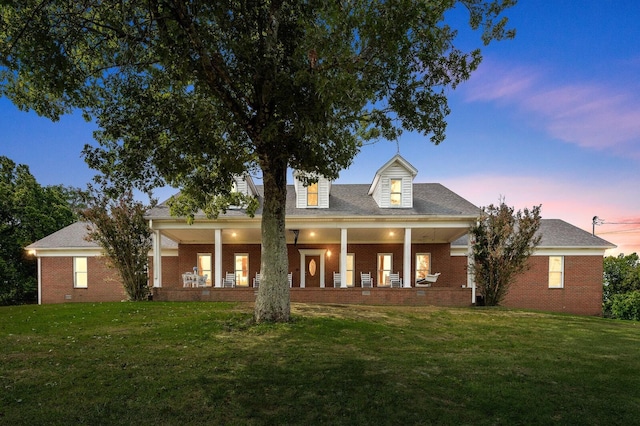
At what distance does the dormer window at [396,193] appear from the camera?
709 inches

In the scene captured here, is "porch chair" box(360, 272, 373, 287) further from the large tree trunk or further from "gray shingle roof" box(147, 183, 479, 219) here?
the large tree trunk

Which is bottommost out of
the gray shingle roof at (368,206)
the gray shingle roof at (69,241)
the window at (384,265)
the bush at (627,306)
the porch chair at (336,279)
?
the bush at (627,306)

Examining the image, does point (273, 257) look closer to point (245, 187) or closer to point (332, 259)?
point (245, 187)

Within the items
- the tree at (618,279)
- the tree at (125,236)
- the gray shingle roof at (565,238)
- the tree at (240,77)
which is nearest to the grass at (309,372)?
the tree at (240,77)

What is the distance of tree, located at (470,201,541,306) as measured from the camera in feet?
47.8

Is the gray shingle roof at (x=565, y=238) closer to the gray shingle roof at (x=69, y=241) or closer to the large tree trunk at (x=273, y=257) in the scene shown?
the large tree trunk at (x=273, y=257)

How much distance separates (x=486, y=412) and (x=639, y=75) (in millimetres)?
16396

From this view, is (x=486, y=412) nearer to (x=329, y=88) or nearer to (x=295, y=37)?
(x=329, y=88)

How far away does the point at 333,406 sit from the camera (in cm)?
466

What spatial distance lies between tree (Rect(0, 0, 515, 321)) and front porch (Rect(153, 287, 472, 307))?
6077mm

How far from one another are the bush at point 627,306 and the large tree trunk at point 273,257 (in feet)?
71.5

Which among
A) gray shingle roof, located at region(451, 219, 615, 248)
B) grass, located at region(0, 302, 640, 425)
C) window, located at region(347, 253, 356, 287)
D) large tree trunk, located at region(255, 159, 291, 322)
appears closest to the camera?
grass, located at region(0, 302, 640, 425)

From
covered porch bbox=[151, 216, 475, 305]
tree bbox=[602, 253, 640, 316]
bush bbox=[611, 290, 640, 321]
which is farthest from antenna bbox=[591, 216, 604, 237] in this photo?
covered porch bbox=[151, 216, 475, 305]

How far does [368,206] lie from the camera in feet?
59.3
